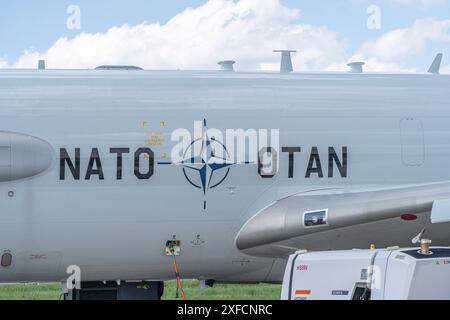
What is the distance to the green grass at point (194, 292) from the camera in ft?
67.7

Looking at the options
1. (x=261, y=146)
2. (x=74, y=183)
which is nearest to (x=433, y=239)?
(x=261, y=146)

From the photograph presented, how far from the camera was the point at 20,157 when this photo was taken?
13.8m

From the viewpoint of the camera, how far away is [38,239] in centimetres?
1388

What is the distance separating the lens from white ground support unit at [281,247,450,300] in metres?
10.2

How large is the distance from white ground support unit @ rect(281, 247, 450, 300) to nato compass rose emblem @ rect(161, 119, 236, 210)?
269 cm

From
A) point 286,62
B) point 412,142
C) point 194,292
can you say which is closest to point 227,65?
point 286,62

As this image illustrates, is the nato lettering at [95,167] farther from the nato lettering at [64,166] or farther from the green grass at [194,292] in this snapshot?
the green grass at [194,292]

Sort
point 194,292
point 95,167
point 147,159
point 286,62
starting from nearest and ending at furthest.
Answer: point 95,167, point 147,159, point 286,62, point 194,292

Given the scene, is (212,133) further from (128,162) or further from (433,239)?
(433,239)

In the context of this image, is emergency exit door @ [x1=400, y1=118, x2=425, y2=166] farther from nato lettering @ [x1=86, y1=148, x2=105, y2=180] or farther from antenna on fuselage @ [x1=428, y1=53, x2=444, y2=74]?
nato lettering @ [x1=86, y1=148, x2=105, y2=180]

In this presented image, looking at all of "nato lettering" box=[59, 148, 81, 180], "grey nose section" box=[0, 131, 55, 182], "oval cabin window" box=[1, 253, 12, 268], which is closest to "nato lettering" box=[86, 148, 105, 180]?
"nato lettering" box=[59, 148, 81, 180]

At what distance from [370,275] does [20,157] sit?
6.06m

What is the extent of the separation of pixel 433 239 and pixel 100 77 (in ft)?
20.5

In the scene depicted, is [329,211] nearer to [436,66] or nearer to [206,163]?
[206,163]
